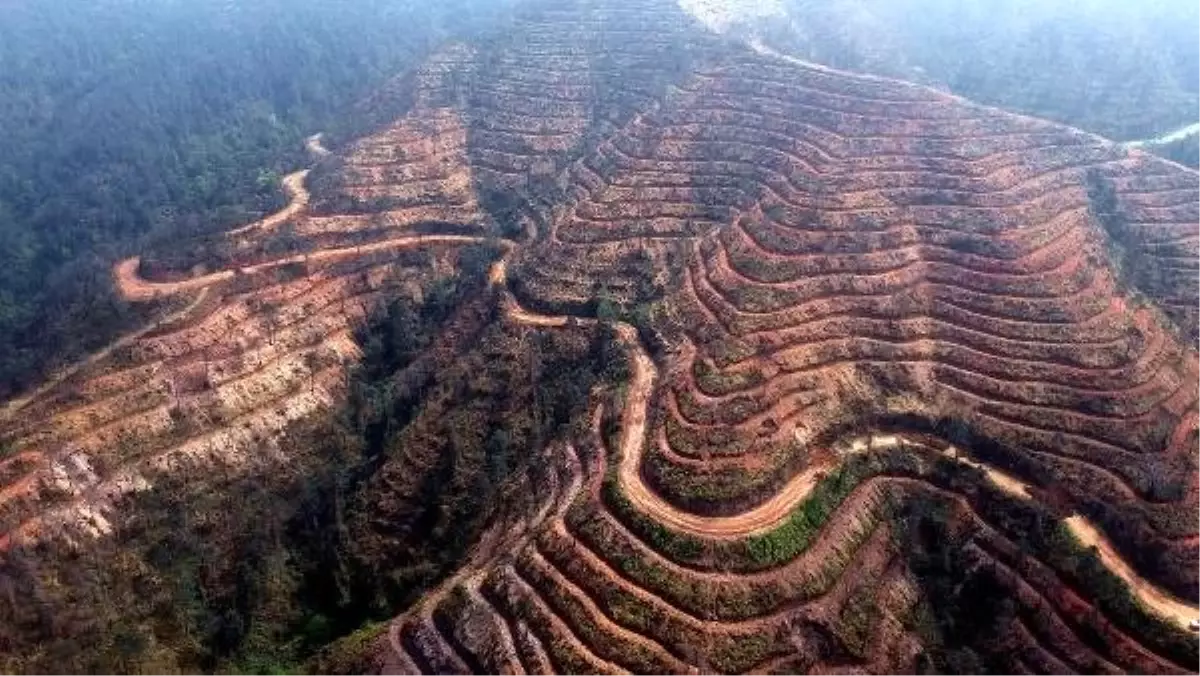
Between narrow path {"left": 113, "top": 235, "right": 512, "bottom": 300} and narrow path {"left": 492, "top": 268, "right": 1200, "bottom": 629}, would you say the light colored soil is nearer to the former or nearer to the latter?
narrow path {"left": 492, "top": 268, "right": 1200, "bottom": 629}

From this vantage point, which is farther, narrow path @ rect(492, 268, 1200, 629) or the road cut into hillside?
the road cut into hillside

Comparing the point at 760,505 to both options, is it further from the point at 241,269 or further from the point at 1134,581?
the point at 241,269

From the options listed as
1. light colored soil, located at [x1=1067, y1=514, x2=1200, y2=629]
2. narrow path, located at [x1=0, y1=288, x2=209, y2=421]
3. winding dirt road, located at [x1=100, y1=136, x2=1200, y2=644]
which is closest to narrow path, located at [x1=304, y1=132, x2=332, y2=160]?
winding dirt road, located at [x1=100, y1=136, x2=1200, y2=644]

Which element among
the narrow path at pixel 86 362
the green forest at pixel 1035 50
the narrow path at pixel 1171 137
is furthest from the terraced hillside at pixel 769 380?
→ the green forest at pixel 1035 50

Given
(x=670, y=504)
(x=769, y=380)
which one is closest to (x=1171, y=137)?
(x=769, y=380)

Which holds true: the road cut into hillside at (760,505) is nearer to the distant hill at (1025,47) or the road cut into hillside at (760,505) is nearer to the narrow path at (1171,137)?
the narrow path at (1171,137)

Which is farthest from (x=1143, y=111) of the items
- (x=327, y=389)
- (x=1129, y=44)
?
(x=327, y=389)
